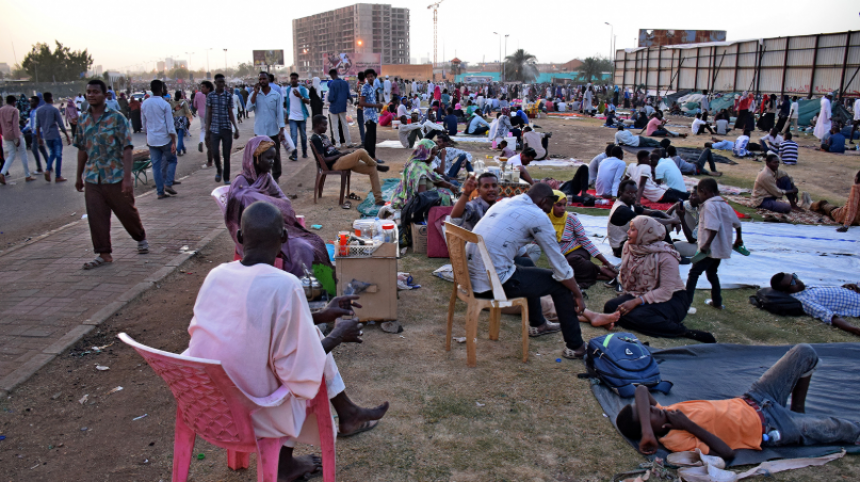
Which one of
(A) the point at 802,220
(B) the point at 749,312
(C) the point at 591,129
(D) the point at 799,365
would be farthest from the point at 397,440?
(C) the point at 591,129

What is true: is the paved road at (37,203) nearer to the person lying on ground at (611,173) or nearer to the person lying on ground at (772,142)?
the person lying on ground at (611,173)

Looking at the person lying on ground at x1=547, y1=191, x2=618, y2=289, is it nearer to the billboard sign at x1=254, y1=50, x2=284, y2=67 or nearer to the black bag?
the black bag

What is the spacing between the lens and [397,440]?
3404 millimetres

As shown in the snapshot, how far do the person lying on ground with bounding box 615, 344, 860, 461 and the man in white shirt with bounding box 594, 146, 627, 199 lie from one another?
7.14 metres

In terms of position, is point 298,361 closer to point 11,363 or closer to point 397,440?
point 397,440

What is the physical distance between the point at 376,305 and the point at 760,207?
25.2 ft

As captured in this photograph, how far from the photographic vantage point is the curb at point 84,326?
390 cm

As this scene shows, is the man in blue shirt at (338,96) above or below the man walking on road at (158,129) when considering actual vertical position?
above

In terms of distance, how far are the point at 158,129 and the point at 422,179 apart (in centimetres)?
458

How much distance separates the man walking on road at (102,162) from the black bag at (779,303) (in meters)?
6.47

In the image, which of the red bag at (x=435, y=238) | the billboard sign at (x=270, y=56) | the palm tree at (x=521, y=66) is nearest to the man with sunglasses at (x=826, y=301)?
the red bag at (x=435, y=238)

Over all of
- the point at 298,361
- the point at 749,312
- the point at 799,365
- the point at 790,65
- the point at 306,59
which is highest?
the point at 306,59

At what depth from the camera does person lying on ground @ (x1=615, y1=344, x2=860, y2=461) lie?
3.26 metres

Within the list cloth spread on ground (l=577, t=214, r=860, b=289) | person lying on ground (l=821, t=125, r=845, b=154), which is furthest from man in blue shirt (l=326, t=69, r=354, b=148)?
person lying on ground (l=821, t=125, r=845, b=154)
